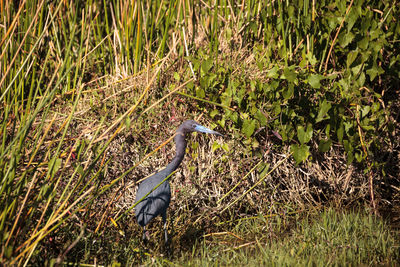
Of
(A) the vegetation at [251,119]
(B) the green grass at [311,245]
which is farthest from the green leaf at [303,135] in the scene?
(B) the green grass at [311,245]

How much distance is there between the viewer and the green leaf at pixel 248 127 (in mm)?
3465

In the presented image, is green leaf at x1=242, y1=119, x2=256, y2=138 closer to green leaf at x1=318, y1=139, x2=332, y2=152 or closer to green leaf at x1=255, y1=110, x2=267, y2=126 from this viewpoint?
green leaf at x1=255, y1=110, x2=267, y2=126

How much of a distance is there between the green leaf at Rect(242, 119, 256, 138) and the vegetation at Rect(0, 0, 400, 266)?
0.04 feet

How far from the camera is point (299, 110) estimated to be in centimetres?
368

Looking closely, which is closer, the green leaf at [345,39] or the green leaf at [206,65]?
the green leaf at [345,39]

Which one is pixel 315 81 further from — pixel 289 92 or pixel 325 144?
pixel 325 144

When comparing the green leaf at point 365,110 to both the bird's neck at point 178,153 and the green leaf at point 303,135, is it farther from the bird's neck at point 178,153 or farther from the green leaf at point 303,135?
the bird's neck at point 178,153

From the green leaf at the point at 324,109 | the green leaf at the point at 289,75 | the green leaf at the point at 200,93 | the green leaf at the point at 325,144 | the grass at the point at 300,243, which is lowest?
the grass at the point at 300,243

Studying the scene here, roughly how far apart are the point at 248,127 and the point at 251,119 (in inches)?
6.1

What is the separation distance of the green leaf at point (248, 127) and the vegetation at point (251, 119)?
1 centimetres

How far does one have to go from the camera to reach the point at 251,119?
3.61m

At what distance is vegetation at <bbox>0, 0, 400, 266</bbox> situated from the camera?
3393 mm

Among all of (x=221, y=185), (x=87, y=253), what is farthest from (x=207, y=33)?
(x=87, y=253)

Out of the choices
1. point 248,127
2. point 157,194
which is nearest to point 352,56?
point 248,127
